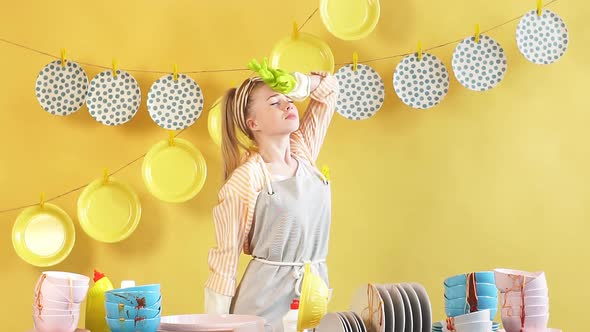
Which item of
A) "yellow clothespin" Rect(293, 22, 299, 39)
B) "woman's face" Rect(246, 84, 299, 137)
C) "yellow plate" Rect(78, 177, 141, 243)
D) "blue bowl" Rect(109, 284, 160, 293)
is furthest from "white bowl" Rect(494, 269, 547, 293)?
"yellow plate" Rect(78, 177, 141, 243)

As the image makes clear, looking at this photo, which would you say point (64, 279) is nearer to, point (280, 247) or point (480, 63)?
point (280, 247)

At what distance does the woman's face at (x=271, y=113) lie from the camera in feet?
9.02

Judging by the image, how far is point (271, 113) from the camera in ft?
9.05

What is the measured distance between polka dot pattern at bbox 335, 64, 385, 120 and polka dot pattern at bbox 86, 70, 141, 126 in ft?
2.57

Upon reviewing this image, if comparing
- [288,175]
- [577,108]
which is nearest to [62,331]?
[288,175]

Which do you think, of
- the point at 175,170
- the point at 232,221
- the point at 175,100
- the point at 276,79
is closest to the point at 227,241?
the point at 232,221

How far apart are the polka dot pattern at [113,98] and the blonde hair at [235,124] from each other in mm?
678

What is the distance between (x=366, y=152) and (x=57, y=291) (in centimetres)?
202

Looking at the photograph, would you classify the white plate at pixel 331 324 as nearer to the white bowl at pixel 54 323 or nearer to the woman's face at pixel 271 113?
the white bowl at pixel 54 323

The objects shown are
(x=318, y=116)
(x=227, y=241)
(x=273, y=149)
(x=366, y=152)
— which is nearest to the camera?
(x=227, y=241)

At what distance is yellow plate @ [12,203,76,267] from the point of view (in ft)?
11.0

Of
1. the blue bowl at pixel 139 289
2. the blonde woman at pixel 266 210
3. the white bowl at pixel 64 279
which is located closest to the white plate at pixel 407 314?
the blue bowl at pixel 139 289

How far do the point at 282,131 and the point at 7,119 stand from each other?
1.30 metres

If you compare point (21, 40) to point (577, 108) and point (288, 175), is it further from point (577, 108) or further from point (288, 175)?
point (577, 108)
